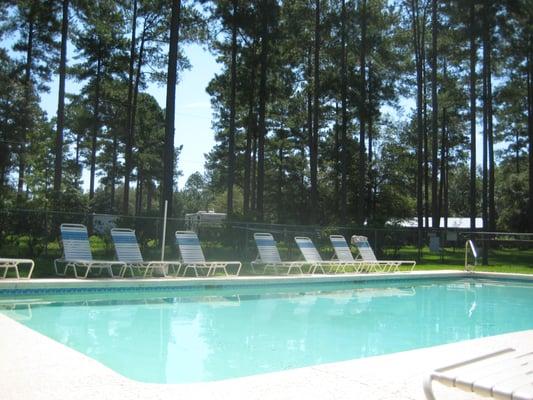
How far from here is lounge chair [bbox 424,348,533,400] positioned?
7.50 feet

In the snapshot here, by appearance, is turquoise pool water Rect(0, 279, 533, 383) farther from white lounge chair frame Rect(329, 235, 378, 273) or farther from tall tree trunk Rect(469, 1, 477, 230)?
tall tree trunk Rect(469, 1, 477, 230)

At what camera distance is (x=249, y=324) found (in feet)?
25.2

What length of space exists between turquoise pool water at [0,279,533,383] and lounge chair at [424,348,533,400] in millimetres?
2707

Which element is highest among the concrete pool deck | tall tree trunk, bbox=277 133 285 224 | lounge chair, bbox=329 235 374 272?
tall tree trunk, bbox=277 133 285 224

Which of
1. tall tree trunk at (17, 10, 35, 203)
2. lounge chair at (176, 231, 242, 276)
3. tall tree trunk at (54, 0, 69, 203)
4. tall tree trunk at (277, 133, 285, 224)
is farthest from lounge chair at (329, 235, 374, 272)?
tall tree trunk at (277, 133, 285, 224)

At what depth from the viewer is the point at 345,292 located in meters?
12.1

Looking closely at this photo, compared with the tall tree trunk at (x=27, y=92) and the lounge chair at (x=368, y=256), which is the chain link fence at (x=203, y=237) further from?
the tall tree trunk at (x=27, y=92)

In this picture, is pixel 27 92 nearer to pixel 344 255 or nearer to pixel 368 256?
pixel 344 255

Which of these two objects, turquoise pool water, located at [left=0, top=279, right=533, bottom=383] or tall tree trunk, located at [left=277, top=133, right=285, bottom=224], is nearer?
turquoise pool water, located at [left=0, top=279, right=533, bottom=383]

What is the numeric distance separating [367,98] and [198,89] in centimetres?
785

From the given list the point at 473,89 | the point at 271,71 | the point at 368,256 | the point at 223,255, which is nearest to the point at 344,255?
the point at 368,256

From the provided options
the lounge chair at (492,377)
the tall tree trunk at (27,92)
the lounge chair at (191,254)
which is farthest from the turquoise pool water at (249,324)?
the tall tree trunk at (27,92)

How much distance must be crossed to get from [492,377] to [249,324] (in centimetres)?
548

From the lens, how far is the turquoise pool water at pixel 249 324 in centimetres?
546
